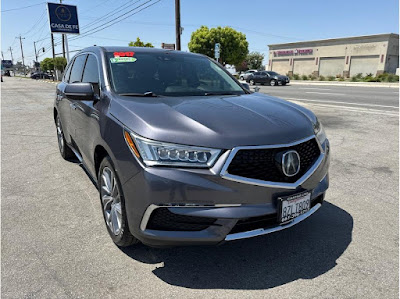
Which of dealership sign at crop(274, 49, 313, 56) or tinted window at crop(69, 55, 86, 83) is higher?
dealership sign at crop(274, 49, 313, 56)

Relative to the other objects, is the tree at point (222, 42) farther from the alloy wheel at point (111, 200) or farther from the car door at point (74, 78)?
the alloy wheel at point (111, 200)

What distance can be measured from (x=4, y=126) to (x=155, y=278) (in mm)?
8041

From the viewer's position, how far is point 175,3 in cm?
1878

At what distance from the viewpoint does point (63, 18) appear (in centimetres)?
3516

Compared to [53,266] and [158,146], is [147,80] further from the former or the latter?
[53,266]

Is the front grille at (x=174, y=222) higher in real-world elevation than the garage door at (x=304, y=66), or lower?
lower

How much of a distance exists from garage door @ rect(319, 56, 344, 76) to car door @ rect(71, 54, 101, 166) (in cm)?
5182

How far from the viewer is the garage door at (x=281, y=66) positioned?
56.6m

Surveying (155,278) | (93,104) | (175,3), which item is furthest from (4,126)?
(175,3)

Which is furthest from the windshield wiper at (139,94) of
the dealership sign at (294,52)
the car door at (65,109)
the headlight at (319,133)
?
the dealership sign at (294,52)

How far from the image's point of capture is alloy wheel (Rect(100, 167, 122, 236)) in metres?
2.51

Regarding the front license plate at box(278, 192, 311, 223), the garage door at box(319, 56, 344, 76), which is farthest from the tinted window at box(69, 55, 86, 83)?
the garage door at box(319, 56, 344, 76)

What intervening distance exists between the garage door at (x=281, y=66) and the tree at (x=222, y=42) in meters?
11.2

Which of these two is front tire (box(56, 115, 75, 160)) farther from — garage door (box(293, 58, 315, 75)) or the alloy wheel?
garage door (box(293, 58, 315, 75))
